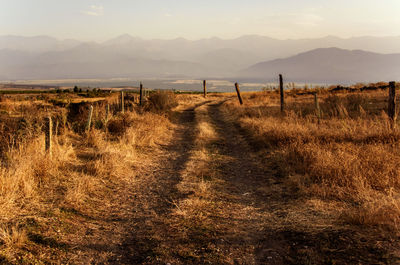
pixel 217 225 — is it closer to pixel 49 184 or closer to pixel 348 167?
pixel 348 167

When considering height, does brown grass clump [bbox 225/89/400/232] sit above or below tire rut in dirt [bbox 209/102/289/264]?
above

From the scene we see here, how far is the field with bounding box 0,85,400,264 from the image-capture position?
162 inches

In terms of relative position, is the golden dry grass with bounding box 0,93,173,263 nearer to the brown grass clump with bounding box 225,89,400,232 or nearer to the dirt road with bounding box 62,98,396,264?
the dirt road with bounding box 62,98,396,264

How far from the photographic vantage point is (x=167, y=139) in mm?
13516

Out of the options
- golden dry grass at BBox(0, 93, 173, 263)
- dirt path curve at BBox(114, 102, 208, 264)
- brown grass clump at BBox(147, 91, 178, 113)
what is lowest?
dirt path curve at BBox(114, 102, 208, 264)

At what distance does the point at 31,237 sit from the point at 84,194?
193 cm

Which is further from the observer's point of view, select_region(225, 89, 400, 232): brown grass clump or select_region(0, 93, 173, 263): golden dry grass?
select_region(225, 89, 400, 232): brown grass clump

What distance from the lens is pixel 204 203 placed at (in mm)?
6035

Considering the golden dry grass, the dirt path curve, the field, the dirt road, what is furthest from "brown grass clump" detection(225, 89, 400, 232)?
the golden dry grass

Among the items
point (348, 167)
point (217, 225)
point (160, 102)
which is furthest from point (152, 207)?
point (160, 102)

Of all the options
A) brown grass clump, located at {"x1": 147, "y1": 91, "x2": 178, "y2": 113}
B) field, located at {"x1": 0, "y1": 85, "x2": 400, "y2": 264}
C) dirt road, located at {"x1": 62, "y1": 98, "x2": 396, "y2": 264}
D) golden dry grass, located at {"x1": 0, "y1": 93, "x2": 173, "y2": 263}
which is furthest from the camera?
brown grass clump, located at {"x1": 147, "y1": 91, "x2": 178, "y2": 113}

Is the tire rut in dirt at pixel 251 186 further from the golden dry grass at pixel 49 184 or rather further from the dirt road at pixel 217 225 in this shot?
the golden dry grass at pixel 49 184

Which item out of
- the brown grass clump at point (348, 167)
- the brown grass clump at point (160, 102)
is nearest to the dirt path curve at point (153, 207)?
the brown grass clump at point (348, 167)

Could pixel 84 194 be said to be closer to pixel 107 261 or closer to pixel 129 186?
pixel 129 186
